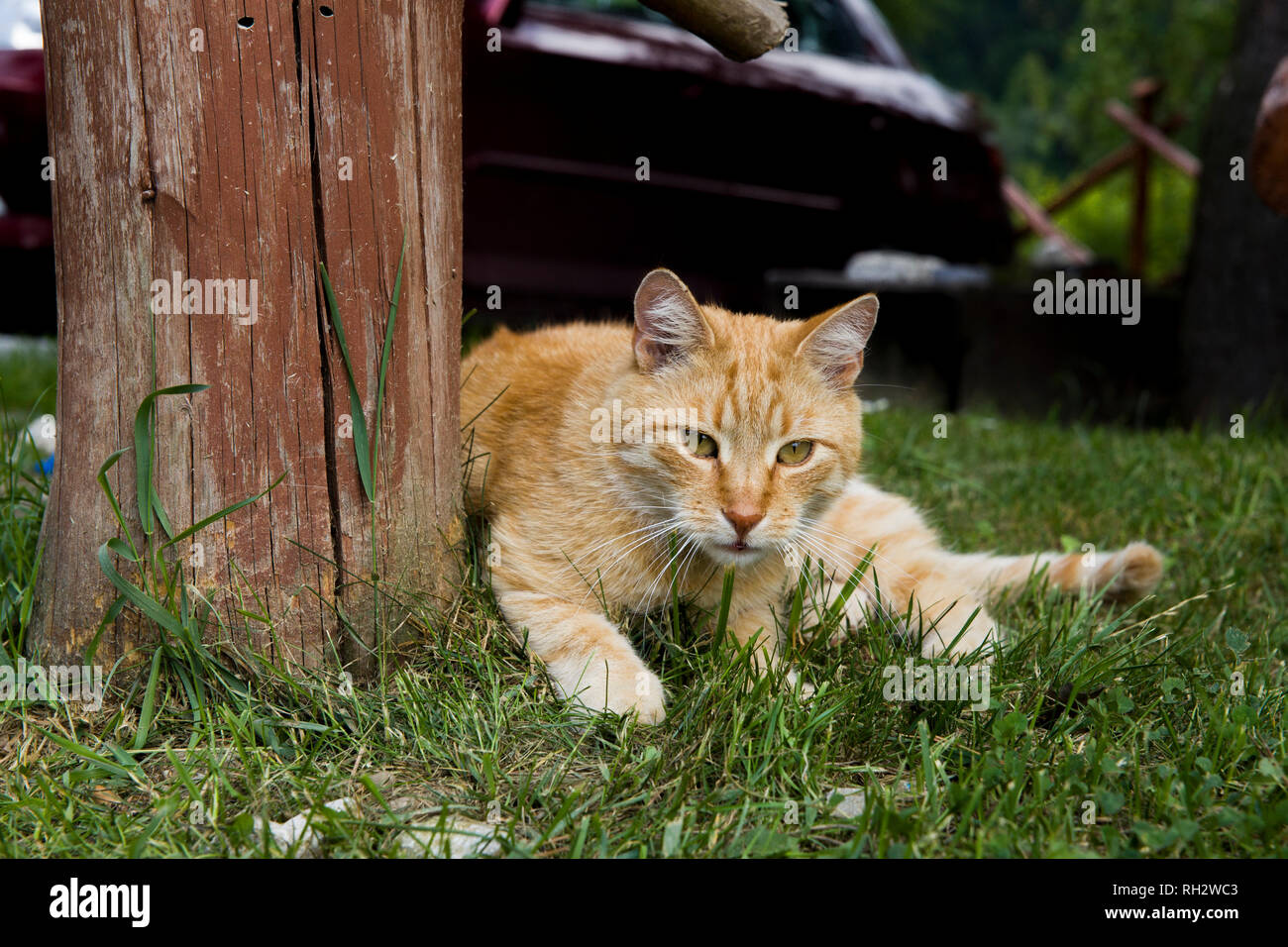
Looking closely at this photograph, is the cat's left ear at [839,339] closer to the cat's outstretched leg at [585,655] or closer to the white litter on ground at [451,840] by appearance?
the cat's outstretched leg at [585,655]

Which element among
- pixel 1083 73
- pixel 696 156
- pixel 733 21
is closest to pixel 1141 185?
pixel 696 156

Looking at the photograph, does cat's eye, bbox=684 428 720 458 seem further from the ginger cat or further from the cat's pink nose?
the cat's pink nose

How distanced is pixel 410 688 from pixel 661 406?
0.92 m

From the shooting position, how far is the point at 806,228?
21.1ft

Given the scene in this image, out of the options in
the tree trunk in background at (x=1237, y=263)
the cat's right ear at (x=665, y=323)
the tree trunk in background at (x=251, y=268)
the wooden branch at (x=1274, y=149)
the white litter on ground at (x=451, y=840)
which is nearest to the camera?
the white litter on ground at (x=451, y=840)

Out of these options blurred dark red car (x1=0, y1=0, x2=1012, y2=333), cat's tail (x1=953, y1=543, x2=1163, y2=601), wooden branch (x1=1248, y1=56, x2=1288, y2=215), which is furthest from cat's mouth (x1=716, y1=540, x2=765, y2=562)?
blurred dark red car (x1=0, y1=0, x2=1012, y2=333)

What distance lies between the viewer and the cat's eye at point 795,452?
2662 millimetres

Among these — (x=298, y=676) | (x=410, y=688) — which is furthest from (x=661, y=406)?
(x=298, y=676)

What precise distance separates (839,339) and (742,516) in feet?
1.93

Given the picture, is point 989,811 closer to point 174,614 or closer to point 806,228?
point 174,614

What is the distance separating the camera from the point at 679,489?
255 cm

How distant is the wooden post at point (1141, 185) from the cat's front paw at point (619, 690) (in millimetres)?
10422

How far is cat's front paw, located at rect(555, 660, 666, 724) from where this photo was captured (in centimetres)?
231

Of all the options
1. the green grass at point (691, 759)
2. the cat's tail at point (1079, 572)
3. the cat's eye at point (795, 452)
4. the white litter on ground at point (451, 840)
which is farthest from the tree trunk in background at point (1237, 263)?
the white litter on ground at point (451, 840)
